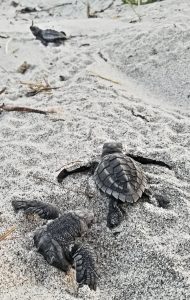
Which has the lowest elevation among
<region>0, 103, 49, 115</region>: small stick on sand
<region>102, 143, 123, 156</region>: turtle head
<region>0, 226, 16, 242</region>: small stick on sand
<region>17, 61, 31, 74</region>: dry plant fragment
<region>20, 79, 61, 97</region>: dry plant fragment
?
<region>17, 61, 31, 74</region>: dry plant fragment

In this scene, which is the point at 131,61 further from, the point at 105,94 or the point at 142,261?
the point at 142,261

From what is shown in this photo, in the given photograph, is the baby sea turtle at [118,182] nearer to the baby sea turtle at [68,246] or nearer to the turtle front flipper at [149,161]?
the baby sea turtle at [68,246]

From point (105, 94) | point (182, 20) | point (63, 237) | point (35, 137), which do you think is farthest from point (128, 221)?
point (182, 20)

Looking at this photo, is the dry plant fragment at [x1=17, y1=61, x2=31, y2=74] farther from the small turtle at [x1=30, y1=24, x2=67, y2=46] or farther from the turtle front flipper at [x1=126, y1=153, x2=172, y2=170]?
the turtle front flipper at [x1=126, y1=153, x2=172, y2=170]

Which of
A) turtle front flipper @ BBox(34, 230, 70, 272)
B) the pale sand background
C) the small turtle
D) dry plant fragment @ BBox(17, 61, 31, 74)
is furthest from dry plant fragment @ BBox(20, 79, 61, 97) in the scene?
turtle front flipper @ BBox(34, 230, 70, 272)

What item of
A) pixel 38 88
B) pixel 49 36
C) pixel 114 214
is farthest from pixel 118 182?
pixel 49 36

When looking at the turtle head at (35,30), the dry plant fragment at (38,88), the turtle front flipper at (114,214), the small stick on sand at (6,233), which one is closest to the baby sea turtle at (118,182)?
the turtle front flipper at (114,214)
